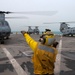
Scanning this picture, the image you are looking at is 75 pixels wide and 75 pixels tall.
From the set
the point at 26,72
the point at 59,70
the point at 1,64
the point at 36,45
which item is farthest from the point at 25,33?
the point at 1,64

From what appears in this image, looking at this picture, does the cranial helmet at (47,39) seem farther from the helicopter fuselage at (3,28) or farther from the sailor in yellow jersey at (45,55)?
the helicopter fuselage at (3,28)

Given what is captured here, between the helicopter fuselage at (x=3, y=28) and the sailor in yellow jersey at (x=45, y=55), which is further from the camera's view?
the helicopter fuselage at (x=3, y=28)

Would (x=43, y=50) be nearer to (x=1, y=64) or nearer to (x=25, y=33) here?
(x=25, y=33)

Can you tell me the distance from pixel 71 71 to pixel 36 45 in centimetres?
486

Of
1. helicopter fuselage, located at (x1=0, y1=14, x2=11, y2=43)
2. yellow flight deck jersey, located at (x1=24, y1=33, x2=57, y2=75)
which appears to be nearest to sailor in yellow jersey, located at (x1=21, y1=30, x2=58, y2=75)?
yellow flight deck jersey, located at (x1=24, y1=33, x2=57, y2=75)

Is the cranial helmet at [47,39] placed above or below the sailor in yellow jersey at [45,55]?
above

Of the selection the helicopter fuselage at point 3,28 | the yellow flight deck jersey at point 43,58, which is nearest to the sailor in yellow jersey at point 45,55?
the yellow flight deck jersey at point 43,58

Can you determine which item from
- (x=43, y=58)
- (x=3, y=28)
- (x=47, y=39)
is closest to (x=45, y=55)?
(x=43, y=58)

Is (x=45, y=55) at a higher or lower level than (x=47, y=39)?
lower

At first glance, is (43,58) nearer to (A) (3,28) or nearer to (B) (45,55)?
(B) (45,55)

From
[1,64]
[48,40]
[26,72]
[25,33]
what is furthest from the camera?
[1,64]

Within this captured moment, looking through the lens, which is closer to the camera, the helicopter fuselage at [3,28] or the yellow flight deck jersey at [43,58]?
the yellow flight deck jersey at [43,58]

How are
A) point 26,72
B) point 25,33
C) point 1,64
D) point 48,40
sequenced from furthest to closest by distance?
point 1,64
point 26,72
point 25,33
point 48,40

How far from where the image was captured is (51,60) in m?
5.42
